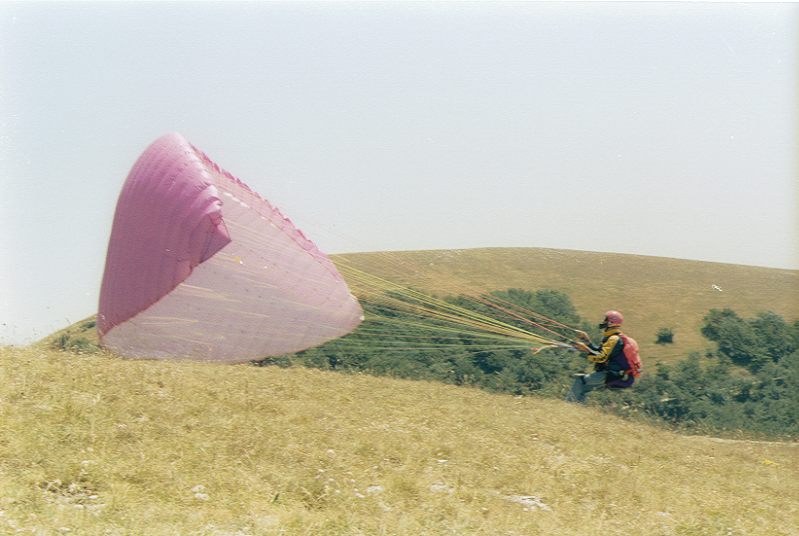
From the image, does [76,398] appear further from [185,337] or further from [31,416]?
[185,337]

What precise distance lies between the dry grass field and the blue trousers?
1199mm

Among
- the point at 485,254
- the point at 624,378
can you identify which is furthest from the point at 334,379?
the point at 485,254

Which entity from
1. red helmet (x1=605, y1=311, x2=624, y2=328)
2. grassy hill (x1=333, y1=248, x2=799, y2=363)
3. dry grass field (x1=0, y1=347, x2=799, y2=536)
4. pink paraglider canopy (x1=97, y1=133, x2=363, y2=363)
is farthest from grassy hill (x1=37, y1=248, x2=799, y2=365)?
dry grass field (x1=0, y1=347, x2=799, y2=536)

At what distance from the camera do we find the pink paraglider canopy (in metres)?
8.88

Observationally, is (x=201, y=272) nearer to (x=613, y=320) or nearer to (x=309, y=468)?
(x=309, y=468)

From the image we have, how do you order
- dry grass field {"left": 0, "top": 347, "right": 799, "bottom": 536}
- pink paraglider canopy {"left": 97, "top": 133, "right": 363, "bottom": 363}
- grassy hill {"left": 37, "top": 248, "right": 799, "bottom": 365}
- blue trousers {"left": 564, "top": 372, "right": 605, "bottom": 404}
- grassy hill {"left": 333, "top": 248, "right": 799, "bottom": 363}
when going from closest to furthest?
dry grass field {"left": 0, "top": 347, "right": 799, "bottom": 536} < pink paraglider canopy {"left": 97, "top": 133, "right": 363, "bottom": 363} < blue trousers {"left": 564, "top": 372, "right": 605, "bottom": 404} < grassy hill {"left": 37, "top": 248, "right": 799, "bottom": 365} < grassy hill {"left": 333, "top": 248, "right": 799, "bottom": 363}

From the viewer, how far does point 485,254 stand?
61.5m

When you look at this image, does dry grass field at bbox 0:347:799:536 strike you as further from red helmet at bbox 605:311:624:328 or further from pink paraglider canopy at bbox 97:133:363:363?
red helmet at bbox 605:311:624:328

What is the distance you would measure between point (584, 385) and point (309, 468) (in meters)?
6.34

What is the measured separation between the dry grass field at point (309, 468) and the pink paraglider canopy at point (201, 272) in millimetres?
1265

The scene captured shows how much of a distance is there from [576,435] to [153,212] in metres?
7.28

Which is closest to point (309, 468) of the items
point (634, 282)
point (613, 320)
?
point (613, 320)

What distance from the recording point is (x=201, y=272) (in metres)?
9.05

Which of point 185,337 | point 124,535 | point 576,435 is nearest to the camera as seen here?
point 124,535
